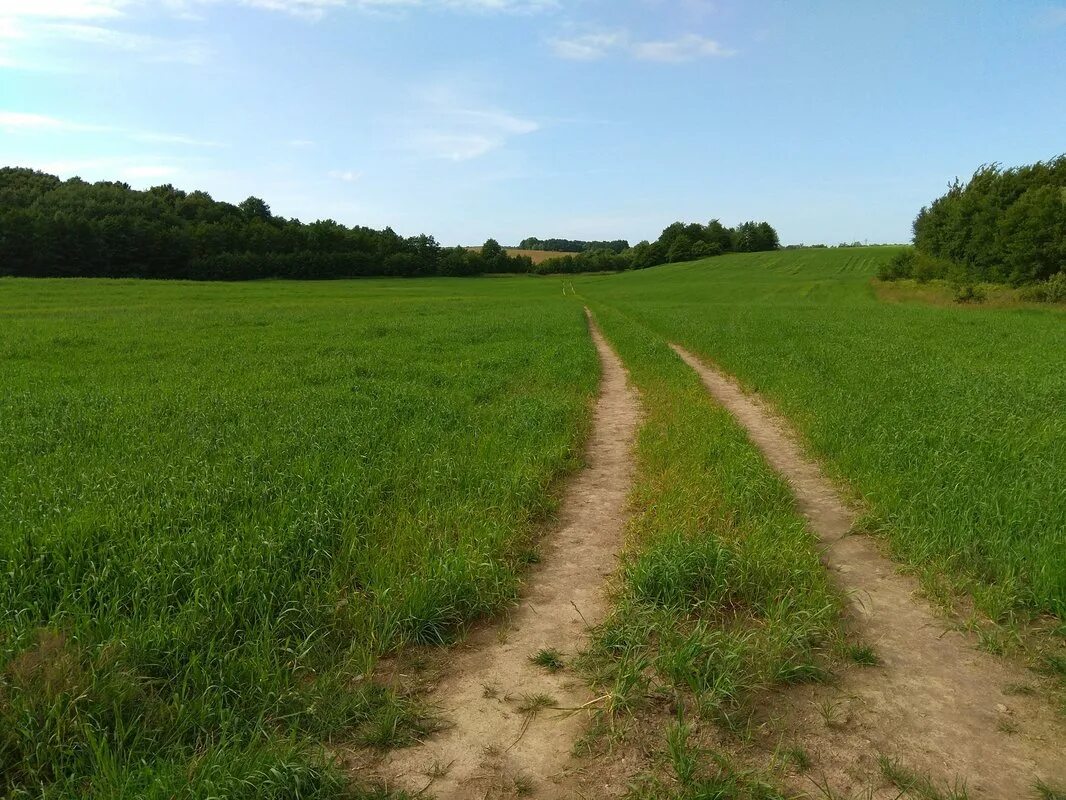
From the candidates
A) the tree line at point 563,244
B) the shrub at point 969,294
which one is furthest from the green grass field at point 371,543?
the tree line at point 563,244

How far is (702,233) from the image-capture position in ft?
408

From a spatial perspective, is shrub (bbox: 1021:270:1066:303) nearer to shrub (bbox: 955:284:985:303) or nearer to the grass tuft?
shrub (bbox: 955:284:985:303)

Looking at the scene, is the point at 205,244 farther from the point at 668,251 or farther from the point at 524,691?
the point at 524,691

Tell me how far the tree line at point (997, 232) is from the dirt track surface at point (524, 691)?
46205 mm

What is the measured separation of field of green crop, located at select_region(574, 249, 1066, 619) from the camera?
188 inches

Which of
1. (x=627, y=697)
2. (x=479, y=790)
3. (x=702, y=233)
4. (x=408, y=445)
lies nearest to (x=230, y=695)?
(x=479, y=790)

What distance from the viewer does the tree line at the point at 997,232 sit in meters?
38.9

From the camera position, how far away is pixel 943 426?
8.48 m

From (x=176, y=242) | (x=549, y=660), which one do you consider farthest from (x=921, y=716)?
(x=176, y=242)

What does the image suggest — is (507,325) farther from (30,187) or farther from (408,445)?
(30,187)

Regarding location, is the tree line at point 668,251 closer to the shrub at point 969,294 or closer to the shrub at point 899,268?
the shrub at point 899,268

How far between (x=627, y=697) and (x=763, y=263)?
96.4 m

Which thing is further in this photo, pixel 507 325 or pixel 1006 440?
pixel 507 325

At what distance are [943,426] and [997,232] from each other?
44063mm
